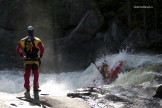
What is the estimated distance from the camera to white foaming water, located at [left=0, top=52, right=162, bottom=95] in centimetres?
1628

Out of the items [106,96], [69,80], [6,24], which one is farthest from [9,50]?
[106,96]

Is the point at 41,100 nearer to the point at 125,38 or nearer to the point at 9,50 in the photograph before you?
the point at 125,38

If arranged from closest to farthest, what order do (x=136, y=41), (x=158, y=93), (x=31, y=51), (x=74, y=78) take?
(x=31, y=51), (x=158, y=93), (x=74, y=78), (x=136, y=41)

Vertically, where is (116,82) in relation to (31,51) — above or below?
below

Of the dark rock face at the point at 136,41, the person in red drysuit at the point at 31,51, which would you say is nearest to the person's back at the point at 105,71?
the dark rock face at the point at 136,41

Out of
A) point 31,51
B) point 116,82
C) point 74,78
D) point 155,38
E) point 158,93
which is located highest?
point 155,38

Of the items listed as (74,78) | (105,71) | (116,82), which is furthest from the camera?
(74,78)

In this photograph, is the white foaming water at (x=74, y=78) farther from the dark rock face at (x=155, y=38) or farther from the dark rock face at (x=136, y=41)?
the dark rock face at (x=155, y=38)

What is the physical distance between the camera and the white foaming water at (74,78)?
641 inches

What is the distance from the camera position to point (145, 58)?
17031 mm

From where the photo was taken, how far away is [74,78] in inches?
730

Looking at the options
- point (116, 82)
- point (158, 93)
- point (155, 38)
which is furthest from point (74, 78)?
point (158, 93)

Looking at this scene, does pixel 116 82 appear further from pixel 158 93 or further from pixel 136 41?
pixel 136 41

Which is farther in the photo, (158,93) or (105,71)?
(105,71)
